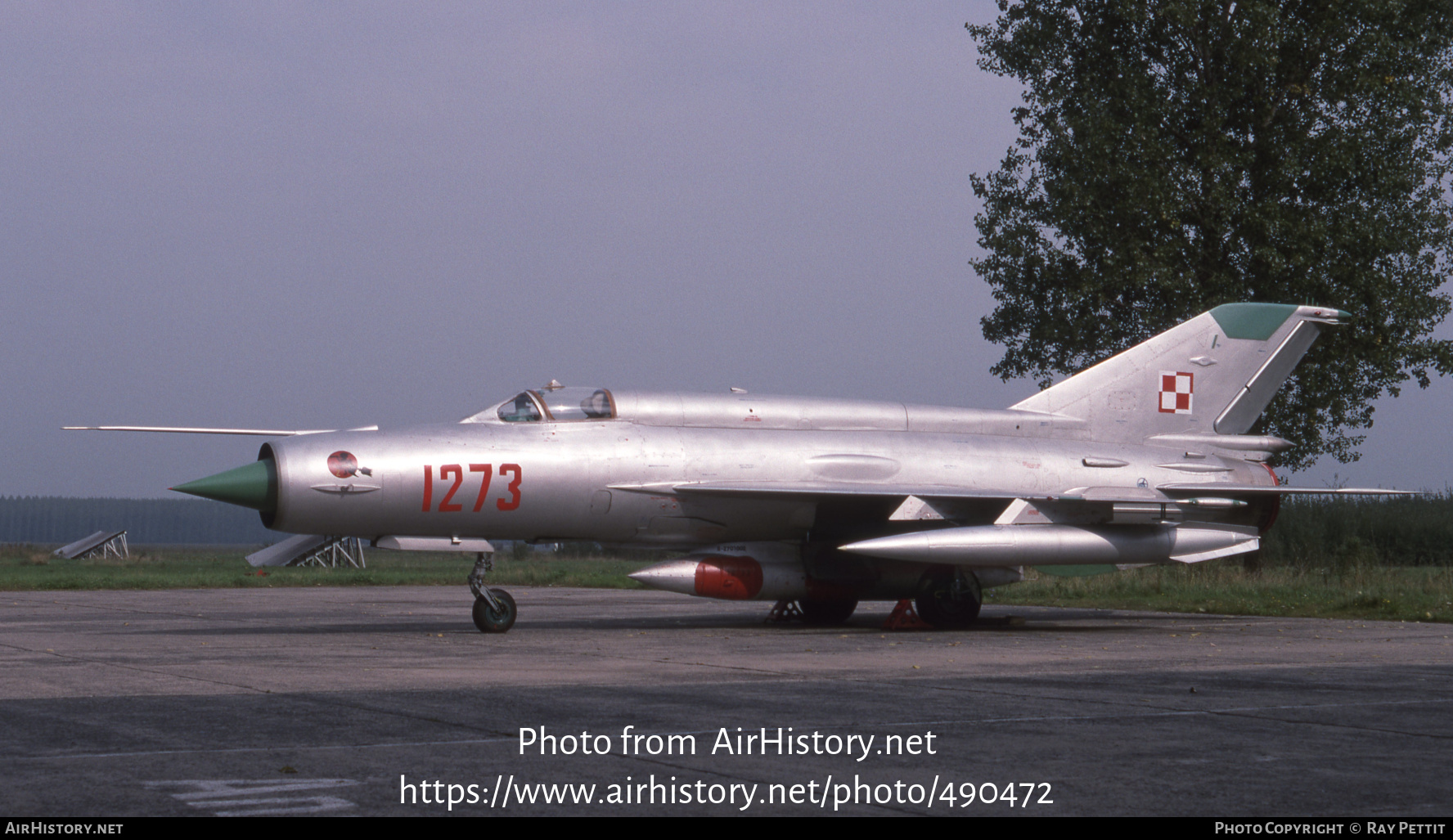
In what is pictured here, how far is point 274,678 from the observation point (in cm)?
1015

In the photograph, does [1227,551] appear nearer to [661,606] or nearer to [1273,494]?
[1273,494]

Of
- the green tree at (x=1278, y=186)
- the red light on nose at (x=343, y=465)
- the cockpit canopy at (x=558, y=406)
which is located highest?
the green tree at (x=1278, y=186)

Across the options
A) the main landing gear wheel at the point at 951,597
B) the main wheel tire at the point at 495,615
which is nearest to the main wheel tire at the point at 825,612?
the main landing gear wheel at the point at 951,597

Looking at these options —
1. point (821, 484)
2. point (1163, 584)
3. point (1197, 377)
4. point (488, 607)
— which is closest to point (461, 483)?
point (488, 607)

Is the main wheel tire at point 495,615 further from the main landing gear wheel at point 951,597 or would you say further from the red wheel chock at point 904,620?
the main landing gear wheel at point 951,597

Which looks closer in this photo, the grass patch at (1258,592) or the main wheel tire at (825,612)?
the main wheel tire at (825,612)

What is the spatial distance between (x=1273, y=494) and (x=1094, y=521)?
3225mm

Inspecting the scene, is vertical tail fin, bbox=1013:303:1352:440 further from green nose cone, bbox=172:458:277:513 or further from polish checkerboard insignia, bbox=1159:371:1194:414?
green nose cone, bbox=172:458:277:513

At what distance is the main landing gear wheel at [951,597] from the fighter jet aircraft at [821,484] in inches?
0.8

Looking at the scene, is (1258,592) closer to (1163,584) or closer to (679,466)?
(1163,584)

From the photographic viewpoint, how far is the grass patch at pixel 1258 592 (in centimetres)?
1938

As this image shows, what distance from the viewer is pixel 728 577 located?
15.8 m

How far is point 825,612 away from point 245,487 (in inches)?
282
